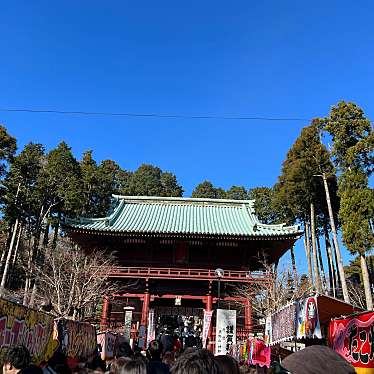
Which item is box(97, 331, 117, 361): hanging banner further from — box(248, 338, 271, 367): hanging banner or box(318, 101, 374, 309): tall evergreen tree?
box(318, 101, 374, 309): tall evergreen tree

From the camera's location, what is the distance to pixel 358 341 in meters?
6.24

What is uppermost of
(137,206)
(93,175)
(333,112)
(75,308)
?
(93,175)

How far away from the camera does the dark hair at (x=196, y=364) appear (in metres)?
2.15

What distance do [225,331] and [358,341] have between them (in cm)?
1177

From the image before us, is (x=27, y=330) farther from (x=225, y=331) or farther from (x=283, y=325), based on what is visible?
(x=225, y=331)

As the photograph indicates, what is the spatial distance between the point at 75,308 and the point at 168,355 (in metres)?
12.9

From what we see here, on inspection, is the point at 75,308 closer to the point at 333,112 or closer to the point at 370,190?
the point at 370,190

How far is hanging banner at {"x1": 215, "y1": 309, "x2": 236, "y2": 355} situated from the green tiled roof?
6226mm

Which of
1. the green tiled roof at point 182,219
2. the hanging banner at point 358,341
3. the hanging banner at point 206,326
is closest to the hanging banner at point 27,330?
the hanging banner at point 358,341

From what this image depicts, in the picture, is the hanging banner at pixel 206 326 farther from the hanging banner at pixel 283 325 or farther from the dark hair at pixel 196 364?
the dark hair at pixel 196 364

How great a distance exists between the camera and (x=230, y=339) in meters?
17.2

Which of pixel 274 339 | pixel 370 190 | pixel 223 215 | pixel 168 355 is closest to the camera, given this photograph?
pixel 168 355

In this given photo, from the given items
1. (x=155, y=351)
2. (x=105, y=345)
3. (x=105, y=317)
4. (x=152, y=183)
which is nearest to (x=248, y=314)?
(x=105, y=317)

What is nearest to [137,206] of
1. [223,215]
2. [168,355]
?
[223,215]
